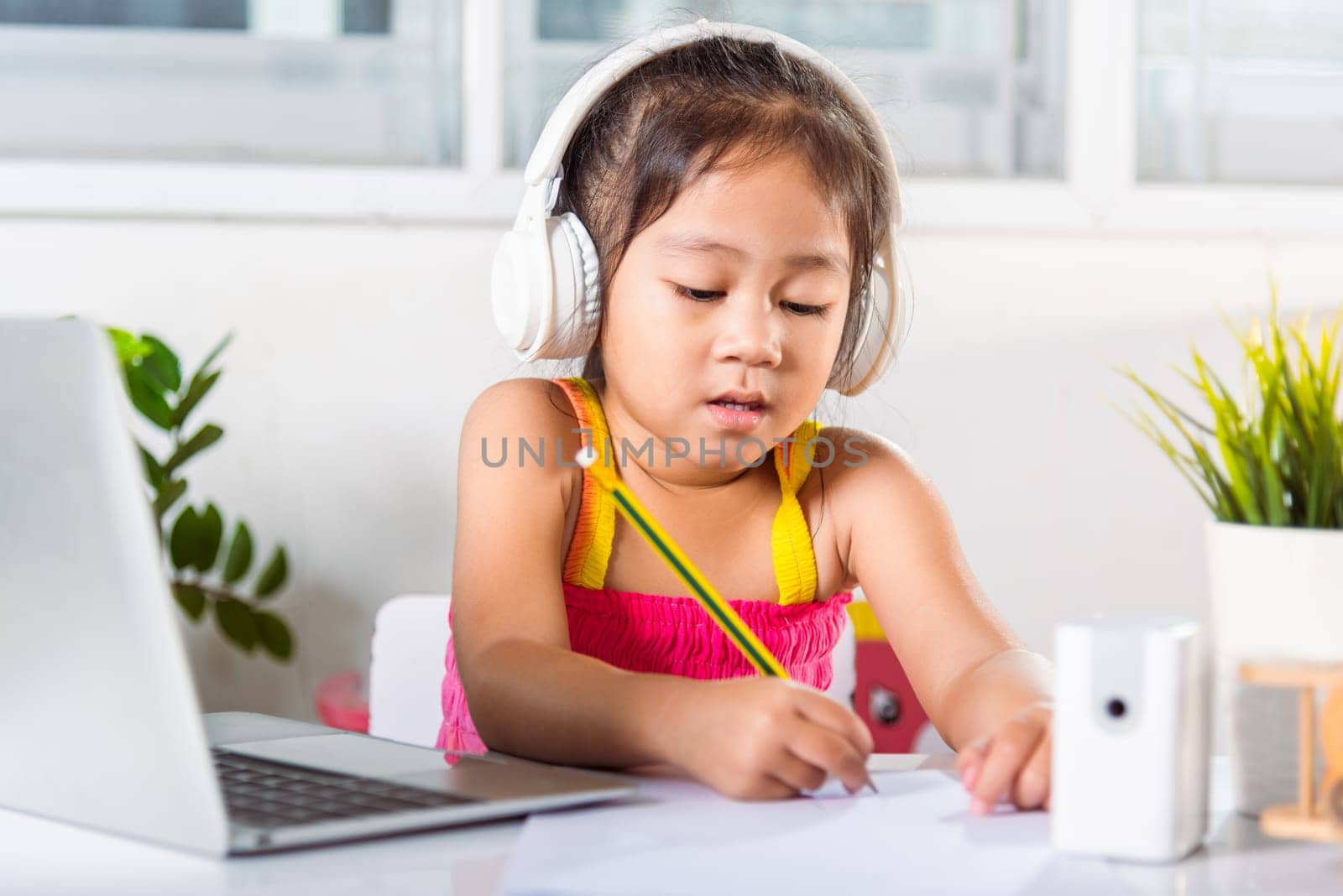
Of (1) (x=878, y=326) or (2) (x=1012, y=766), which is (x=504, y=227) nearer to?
(1) (x=878, y=326)

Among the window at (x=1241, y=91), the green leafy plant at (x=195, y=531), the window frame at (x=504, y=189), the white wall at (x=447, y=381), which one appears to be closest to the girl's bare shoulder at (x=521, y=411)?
the green leafy plant at (x=195, y=531)

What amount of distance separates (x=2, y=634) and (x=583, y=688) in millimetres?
297

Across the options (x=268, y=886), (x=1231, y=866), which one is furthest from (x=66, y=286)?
(x=1231, y=866)

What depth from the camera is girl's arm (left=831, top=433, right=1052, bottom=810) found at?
63 cm

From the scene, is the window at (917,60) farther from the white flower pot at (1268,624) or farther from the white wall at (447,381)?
the white flower pot at (1268,624)

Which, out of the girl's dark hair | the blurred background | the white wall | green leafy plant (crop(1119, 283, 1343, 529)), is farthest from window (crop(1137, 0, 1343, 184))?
green leafy plant (crop(1119, 283, 1343, 529))

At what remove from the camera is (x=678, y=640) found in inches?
42.1

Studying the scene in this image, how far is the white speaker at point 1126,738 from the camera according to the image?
523 mm

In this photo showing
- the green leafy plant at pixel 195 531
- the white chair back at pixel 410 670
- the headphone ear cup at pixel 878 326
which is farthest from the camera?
the green leafy plant at pixel 195 531

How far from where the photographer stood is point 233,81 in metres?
2.03

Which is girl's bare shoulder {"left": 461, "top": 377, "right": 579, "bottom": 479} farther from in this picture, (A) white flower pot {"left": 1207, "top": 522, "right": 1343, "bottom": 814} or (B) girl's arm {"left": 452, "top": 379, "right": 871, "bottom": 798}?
(A) white flower pot {"left": 1207, "top": 522, "right": 1343, "bottom": 814}

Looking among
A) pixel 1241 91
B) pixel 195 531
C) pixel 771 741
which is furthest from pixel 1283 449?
pixel 1241 91

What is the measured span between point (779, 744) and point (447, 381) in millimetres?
1470

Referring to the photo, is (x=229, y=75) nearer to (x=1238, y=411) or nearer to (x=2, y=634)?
(x=2, y=634)
